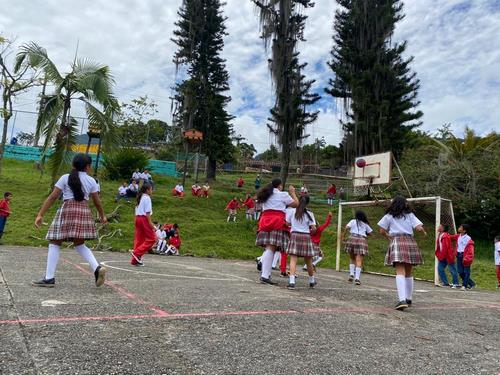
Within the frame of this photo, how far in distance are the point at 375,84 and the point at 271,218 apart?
2620 cm

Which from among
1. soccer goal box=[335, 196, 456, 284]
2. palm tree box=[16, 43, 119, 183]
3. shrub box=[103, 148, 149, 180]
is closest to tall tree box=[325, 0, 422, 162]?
soccer goal box=[335, 196, 456, 284]

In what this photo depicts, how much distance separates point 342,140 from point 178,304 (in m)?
28.8

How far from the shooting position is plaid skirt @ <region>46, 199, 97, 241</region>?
5.26m

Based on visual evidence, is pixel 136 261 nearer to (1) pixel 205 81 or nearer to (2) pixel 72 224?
(2) pixel 72 224

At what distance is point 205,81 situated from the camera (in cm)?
3459

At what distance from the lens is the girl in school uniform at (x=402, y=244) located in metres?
5.86

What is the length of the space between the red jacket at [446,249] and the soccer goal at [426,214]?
1.37 feet

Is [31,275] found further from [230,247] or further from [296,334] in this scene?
[230,247]

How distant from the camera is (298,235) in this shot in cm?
720

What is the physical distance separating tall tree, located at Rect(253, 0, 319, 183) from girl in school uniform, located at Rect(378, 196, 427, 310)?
19.6 meters

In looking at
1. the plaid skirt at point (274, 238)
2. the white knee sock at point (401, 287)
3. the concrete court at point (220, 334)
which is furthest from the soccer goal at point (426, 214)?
the concrete court at point (220, 334)

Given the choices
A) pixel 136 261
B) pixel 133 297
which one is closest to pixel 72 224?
pixel 133 297

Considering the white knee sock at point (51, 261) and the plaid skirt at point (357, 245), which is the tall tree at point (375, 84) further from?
the white knee sock at point (51, 261)

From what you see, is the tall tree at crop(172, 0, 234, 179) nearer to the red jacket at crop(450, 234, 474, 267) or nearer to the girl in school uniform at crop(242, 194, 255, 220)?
the girl in school uniform at crop(242, 194, 255, 220)
